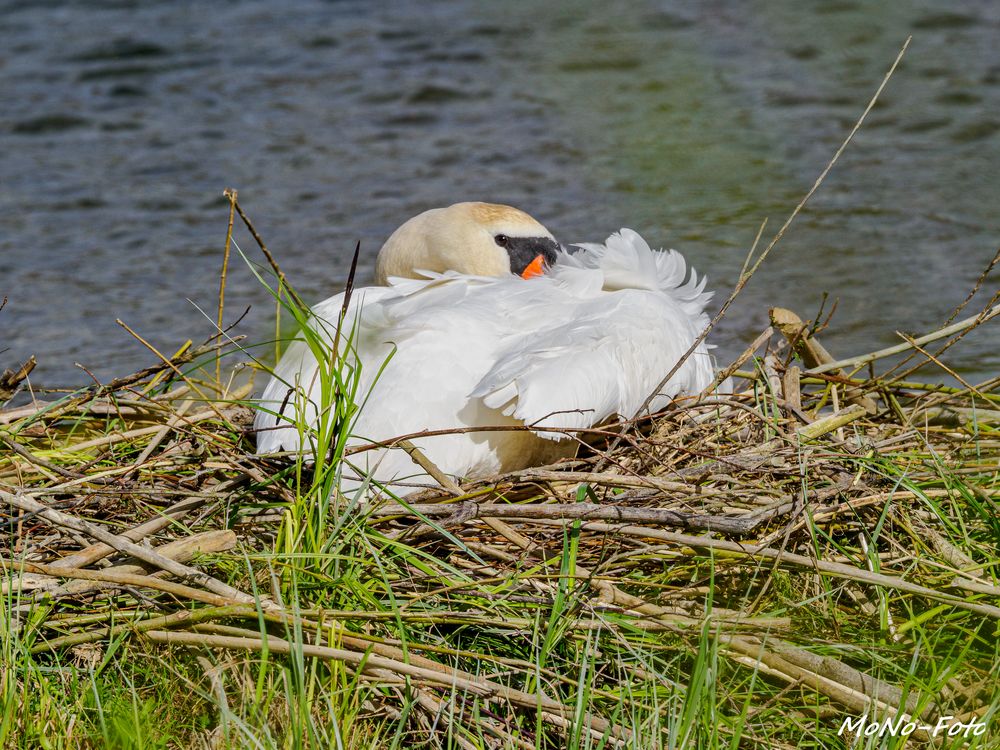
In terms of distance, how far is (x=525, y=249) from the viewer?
4.26 m

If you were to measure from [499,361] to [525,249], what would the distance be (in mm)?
1206

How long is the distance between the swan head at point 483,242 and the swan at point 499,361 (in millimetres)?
477

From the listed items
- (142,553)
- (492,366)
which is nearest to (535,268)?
(492,366)

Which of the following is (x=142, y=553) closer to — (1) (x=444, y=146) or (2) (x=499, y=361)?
(2) (x=499, y=361)

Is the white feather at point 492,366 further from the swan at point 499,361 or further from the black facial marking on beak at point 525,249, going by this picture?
the black facial marking on beak at point 525,249

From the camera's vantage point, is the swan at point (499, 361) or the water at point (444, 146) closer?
the swan at point (499, 361)

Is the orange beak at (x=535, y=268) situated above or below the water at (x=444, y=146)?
above

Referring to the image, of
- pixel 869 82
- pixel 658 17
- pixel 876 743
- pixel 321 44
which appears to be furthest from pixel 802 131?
pixel 876 743

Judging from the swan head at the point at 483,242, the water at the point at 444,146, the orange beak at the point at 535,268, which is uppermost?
the swan head at the point at 483,242

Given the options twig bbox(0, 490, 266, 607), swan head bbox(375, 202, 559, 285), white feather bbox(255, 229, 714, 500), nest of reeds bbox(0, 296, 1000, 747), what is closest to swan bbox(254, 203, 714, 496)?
white feather bbox(255, 229, 714, 500)

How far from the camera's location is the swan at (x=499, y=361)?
2.97 metres

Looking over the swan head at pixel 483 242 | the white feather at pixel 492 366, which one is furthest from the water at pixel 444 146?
the white feather at pixel 492 366

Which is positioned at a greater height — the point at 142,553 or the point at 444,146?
the point at 142,553

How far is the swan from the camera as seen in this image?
2.97 metres
